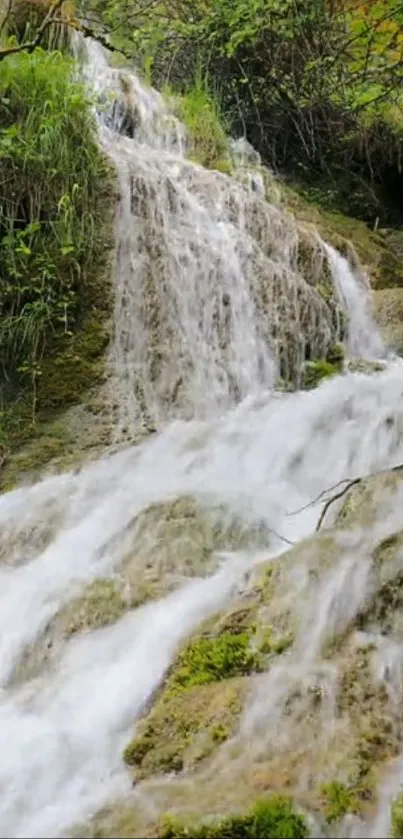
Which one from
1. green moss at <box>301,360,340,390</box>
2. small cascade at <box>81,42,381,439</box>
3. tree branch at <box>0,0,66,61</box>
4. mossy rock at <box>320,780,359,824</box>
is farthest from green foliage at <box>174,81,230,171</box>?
mossy rock at <box>320,780,359,824</box>

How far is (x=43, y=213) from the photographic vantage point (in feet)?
16.8

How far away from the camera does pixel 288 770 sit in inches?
74.9

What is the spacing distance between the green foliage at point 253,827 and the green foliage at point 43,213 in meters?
3.33

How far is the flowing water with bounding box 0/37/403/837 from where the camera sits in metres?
2.33

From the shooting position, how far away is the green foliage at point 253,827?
67.4 inches

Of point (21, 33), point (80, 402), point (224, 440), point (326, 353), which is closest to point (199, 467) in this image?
point (224, 440)

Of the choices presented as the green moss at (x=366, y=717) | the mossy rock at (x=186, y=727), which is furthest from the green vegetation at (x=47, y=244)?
the green moss at (x=366, y=717)

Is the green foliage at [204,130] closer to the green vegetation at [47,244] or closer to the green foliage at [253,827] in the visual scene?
the green vegetation at [47,244]

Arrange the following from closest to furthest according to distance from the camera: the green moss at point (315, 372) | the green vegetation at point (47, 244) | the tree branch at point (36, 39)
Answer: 1. the tree branch at point (36, 39)
2. the green vegetation at point (47, 244)
3. the green moss at point (315, 372)

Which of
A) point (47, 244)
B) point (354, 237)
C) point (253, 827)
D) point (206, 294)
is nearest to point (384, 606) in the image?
point (253, 827)

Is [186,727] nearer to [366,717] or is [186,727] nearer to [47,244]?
[366,717]

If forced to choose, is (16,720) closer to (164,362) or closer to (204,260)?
(164,362)

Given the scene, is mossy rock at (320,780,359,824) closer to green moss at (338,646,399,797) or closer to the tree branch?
green moss at (338,646,399,797)

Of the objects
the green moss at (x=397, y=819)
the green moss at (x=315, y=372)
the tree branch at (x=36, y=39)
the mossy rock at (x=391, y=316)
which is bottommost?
the green moss at (x=397, y=819)
